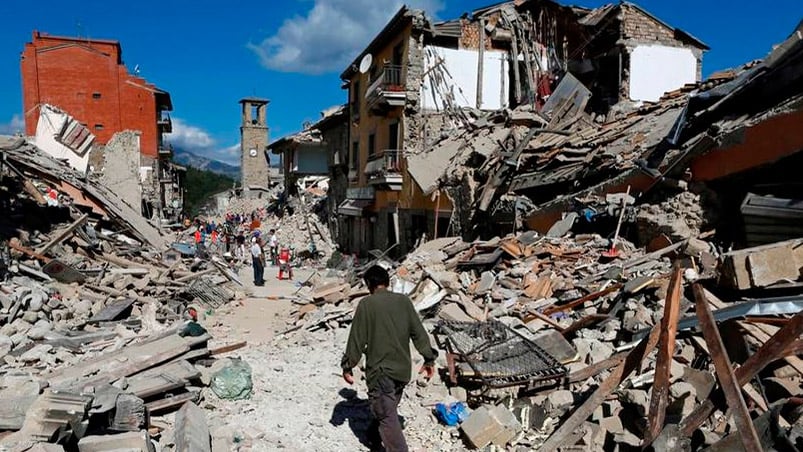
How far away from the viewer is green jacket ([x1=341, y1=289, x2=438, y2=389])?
188 inches

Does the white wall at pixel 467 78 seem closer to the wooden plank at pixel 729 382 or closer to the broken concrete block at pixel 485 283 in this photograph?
the broken concrete block at pixel 485 283

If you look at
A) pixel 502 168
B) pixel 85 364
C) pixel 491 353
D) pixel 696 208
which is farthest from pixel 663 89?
pixel 85 364

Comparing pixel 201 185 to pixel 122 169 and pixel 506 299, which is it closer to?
pixel 122 169

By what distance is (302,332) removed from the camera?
9.72 metres

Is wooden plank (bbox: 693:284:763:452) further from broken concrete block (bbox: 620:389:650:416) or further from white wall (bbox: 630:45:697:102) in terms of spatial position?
white wall (bbox: 630:45:697:102)

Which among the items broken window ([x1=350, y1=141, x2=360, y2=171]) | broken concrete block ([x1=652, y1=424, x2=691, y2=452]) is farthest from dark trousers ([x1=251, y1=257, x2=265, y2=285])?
broken concrete block ([x1=652, y1=424, x2=691, y2=452])

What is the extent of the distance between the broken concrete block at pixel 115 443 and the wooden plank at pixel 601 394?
3259 mm

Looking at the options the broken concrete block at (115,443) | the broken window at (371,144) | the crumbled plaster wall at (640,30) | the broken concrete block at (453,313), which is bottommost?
the broken concrete block at (115,443)

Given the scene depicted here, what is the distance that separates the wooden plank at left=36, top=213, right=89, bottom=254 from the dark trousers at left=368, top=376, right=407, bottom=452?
1100 centimetres

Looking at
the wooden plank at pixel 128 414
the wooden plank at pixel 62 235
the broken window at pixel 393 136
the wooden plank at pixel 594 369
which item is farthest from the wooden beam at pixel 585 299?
the broken window at pixel 393 136

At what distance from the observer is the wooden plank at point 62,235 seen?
502 inches

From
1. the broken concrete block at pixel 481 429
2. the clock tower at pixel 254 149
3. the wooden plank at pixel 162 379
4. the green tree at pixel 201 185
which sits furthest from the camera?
the green tree at pixel 201 185

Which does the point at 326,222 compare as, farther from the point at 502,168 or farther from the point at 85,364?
the point at 85,364

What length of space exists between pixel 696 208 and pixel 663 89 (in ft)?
45.5
